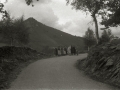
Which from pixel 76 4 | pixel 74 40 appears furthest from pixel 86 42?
pixel 74 40

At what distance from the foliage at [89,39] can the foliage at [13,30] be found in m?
29.5

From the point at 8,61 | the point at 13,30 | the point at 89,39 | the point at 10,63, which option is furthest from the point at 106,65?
the point at 89,39

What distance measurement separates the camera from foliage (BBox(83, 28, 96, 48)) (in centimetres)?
6209

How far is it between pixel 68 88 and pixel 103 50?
20.8ft

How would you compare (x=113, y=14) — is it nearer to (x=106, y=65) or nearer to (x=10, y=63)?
(x=106, y=65)

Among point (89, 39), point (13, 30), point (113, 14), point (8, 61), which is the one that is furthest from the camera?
point (89, 39)

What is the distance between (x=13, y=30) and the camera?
3378 centimetres

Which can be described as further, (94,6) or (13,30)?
(13,30)

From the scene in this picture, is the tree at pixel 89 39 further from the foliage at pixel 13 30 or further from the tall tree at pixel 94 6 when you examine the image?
the tall tree at pixel 94 6

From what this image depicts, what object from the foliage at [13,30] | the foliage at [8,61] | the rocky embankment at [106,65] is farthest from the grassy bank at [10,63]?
the foliage at [13,30]

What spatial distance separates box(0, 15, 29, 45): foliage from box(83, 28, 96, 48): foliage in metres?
29.5

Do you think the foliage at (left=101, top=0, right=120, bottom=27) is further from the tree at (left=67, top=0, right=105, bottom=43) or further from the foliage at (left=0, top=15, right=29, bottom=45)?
the foliage at (left=0, top=15, right=29, bottom=45)

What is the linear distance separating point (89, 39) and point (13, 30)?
1427 inches

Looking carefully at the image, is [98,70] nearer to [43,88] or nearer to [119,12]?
[43,88]
